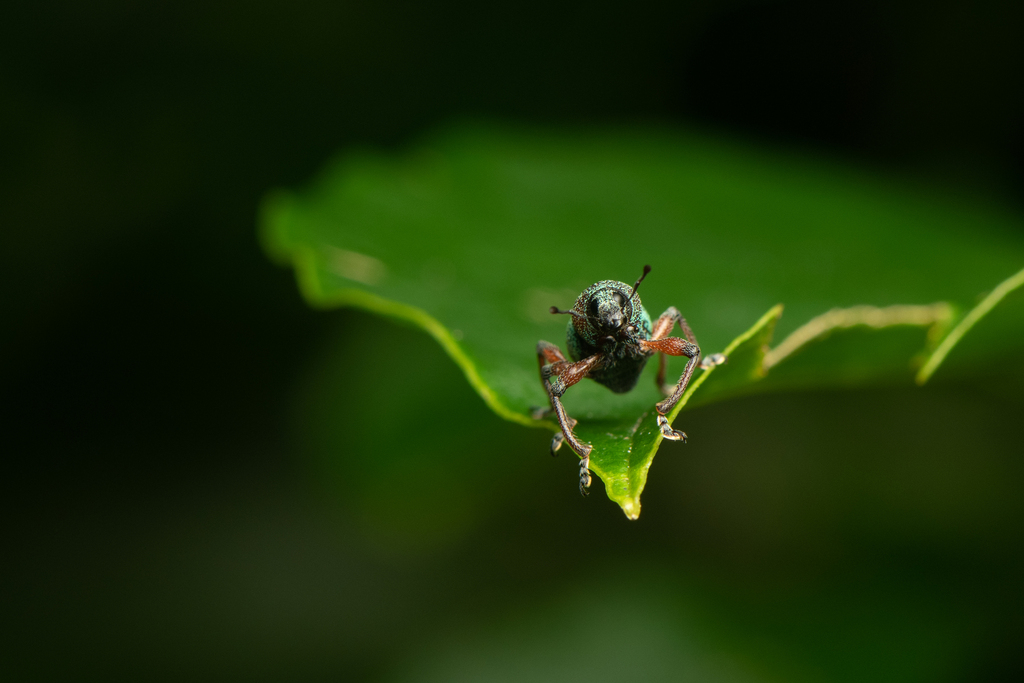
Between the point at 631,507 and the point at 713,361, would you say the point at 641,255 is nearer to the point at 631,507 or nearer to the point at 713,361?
the point at 713,361

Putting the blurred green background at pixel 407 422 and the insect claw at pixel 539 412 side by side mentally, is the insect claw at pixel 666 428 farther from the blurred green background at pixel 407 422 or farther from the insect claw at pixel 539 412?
the blurred green background at pixel 407 422

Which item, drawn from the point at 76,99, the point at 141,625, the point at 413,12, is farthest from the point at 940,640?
the point at 76,99

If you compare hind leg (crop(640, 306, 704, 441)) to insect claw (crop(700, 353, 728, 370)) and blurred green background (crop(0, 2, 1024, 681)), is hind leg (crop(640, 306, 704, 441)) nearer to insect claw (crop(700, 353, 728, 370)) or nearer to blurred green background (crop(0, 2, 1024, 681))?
insect claw (crop(700, 353, 728, 370))

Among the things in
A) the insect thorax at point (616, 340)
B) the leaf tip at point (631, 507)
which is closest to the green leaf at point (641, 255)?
the leaf tip at point (631, 507)

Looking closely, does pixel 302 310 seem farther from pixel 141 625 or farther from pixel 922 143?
pixel 922 143

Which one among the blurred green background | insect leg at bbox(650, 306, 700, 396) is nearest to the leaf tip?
insect leg at bbox(650, 306, 700, 396)
